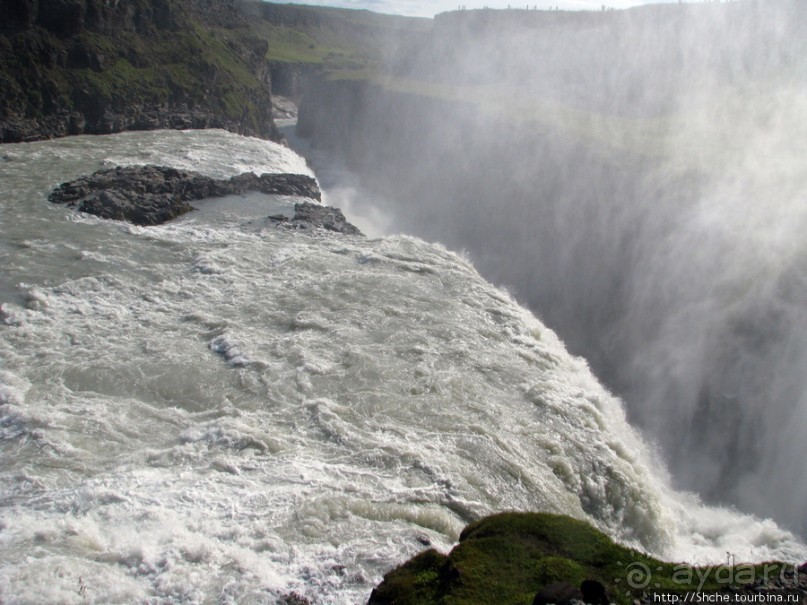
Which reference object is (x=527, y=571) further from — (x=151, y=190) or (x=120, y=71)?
(x=120, y=71)

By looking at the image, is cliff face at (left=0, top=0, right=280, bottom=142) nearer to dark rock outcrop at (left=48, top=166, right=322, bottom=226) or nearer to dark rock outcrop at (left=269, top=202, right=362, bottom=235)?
dark rock outcrop at (left=48, top=166, right=322, bottom=226)

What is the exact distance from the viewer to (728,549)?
579 inches

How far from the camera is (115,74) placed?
4278cm

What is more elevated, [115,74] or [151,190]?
[115,74]

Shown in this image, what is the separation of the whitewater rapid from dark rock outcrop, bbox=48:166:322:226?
6.73ft

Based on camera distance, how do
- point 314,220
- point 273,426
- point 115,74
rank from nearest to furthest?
point 273,426 < point 314,220 < point 115,74

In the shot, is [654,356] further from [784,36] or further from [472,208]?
[784,36]

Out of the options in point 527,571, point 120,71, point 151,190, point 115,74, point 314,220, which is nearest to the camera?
point 527,571

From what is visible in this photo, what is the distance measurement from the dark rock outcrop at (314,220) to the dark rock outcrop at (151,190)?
13.6ft

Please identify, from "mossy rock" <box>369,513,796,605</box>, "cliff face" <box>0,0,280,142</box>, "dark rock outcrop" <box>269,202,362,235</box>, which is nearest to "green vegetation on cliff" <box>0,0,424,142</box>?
"cliff face" <box>0,0,280,142</box>

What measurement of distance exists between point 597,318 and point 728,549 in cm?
1396

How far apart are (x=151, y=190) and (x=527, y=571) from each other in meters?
24.8

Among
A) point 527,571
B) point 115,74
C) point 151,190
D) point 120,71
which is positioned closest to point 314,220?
point 151,190

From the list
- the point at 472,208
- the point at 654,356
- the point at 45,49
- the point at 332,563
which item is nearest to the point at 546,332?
the point at 654,356
